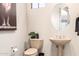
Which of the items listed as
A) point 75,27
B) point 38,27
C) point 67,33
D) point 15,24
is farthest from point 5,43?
point 75,27

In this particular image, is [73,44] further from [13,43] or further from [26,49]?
[13,43]

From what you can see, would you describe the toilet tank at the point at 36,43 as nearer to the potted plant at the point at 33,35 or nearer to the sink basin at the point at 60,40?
the potted plant at the point at 33,35

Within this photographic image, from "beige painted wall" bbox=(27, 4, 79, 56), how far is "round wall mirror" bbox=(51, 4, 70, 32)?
48 millimetres

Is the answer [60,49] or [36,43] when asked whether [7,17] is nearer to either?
[36,43]

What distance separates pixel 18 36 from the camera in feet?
5.49

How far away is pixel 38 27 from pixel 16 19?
0.30 meters

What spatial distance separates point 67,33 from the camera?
1715mm

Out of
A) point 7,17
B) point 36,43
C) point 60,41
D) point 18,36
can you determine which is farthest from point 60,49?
point 7,17

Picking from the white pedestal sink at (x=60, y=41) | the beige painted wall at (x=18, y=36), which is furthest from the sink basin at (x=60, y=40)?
the beige painted wall at (x=18, y=36)

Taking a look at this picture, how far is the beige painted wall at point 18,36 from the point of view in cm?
161

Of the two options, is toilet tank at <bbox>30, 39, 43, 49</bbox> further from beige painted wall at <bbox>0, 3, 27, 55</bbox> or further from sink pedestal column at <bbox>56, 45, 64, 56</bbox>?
sink pedestal column at <bbox>56, 45, 64, 56</bbox>

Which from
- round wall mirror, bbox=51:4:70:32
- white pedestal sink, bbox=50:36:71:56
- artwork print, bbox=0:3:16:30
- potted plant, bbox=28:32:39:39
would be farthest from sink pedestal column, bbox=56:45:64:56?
artwork print, bbox=0:3:16:30

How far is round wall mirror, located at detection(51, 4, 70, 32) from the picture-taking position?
1.69 metres

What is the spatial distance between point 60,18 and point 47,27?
212mm
